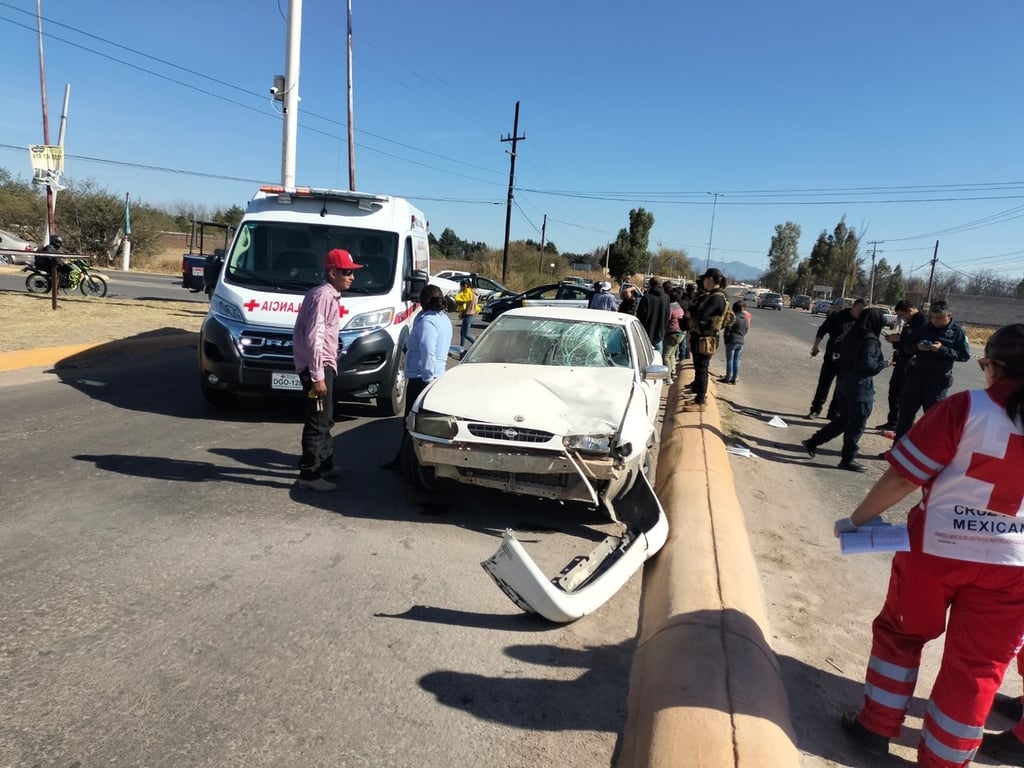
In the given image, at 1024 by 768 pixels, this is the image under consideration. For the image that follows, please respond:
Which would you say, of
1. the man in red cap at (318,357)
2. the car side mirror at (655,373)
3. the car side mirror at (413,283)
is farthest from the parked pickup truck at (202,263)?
the car side mirror at (655,373)

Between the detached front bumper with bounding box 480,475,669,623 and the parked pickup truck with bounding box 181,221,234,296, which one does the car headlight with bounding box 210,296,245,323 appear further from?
the detached front bumper with bounding box 480,475,669,623

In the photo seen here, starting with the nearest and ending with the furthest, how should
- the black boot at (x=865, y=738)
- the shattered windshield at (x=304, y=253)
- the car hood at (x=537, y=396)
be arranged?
the black boot at (x=865, y=738)
the car hood at (x=537, y=396)
the shattered windshield at (x=304, y=253)

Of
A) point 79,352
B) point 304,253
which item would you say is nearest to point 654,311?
point 304,253

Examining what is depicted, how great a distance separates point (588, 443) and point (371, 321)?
377 cm

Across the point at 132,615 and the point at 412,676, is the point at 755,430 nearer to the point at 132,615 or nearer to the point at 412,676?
the point at 412,676

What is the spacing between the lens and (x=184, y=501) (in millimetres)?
5008

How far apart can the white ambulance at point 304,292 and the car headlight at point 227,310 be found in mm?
12

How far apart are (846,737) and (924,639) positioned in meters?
0.56

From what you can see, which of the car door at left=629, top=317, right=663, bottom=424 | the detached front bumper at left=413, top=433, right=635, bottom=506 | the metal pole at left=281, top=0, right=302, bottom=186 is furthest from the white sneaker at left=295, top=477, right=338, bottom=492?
the metal pole at left=281, top=0, right=302, bottom=186

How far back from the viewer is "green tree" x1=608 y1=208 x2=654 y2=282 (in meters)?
69.1

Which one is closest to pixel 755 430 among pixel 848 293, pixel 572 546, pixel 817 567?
pixel 817 567

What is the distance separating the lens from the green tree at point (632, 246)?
69.1 m

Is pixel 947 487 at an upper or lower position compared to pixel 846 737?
upper

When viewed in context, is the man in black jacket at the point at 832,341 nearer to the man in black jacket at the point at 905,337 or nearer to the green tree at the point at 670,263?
the man in black jacket at the point at 905,337
